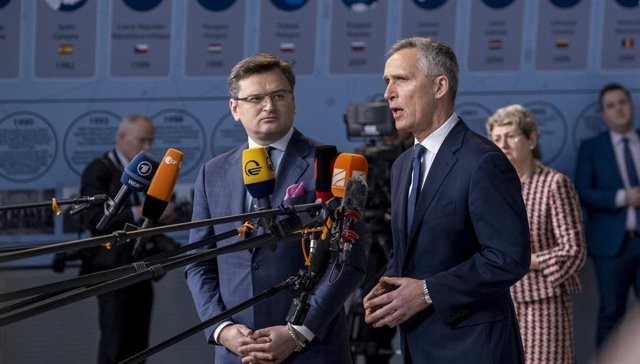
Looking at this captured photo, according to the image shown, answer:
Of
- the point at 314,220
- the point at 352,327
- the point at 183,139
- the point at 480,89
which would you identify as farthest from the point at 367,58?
the point at 314,220

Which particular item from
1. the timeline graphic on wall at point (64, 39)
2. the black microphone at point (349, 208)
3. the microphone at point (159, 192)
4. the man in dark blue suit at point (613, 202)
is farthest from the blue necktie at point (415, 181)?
the timeline graphic on wall at point (64, 39)

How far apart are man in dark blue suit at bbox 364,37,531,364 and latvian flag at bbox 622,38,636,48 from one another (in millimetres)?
2972

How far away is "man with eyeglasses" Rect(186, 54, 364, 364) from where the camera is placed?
309 cm

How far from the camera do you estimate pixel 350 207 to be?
2406mm

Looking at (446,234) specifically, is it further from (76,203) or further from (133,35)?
(133,35)

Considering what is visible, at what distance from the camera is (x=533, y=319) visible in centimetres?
468

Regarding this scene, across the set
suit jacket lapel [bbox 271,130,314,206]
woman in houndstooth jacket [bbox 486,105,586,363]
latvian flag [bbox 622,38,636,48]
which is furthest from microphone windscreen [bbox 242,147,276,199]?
latvian flag [bbox 622,38,636,48]

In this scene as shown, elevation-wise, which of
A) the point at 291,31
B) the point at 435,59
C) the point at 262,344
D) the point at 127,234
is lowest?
the point at 262,344

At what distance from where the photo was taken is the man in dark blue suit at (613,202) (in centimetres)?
549

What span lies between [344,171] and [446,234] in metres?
0.41

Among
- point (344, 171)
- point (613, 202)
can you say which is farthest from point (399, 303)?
point (613, 202)

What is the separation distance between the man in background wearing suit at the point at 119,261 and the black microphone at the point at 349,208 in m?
3.02

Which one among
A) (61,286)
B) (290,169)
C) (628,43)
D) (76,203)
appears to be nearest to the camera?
(61,286)

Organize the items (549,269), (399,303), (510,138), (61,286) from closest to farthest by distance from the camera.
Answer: (61,286) < (399,303) < (549,269) < (510,138)
